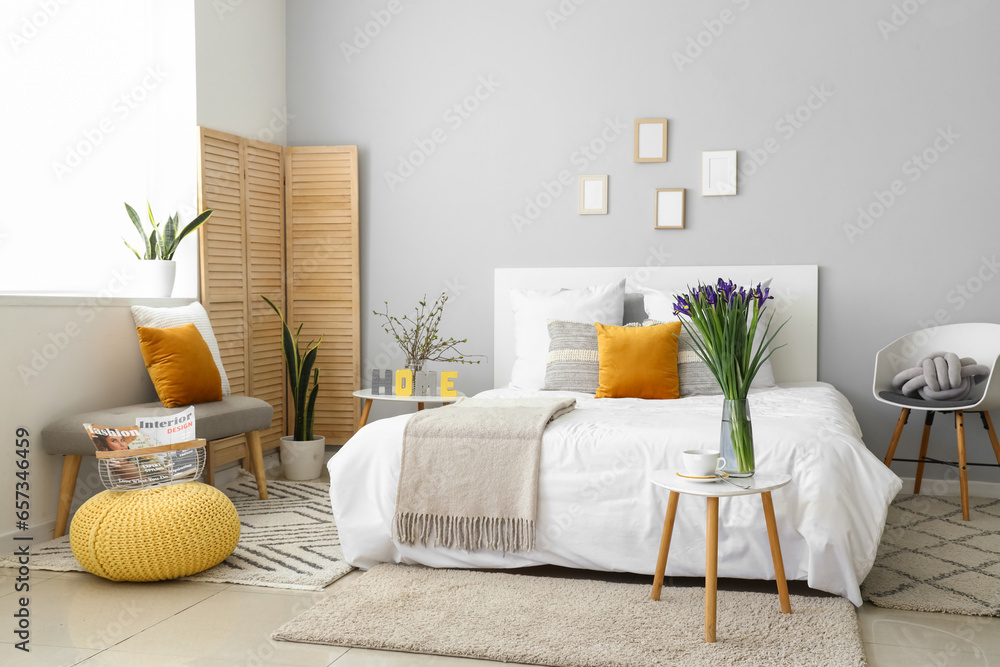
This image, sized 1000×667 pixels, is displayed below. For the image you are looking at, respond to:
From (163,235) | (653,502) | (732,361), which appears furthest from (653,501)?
(163,235)

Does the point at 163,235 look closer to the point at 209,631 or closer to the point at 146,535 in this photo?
the point at 146,535

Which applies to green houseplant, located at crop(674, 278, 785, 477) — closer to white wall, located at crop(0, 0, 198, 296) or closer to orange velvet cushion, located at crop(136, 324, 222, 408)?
orange velvet cushion, located at crop(136, 324, 222, 408)

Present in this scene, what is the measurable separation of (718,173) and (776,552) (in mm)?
2413

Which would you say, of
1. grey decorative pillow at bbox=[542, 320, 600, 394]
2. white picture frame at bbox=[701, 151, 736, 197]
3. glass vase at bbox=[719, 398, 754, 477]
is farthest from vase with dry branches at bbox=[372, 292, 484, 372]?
glass vase at bbox=[719, 398, 754, 477]

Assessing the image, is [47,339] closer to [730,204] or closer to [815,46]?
[730,204]

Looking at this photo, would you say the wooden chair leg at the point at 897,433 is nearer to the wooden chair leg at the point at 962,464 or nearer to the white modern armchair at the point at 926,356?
the white modern armchair at the point at 926,356

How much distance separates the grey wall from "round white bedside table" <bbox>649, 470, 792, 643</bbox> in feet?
6.80

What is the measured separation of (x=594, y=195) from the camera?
445 cm

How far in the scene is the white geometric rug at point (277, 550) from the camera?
2.79 metres

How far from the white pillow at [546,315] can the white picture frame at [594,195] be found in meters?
0.45

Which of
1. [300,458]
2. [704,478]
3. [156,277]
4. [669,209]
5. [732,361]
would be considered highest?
[669,209]

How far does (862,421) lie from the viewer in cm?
416

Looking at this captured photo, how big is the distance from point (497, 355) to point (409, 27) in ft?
6.09

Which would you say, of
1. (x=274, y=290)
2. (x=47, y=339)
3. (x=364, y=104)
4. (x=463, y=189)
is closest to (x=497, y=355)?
(x=463, y=189)
